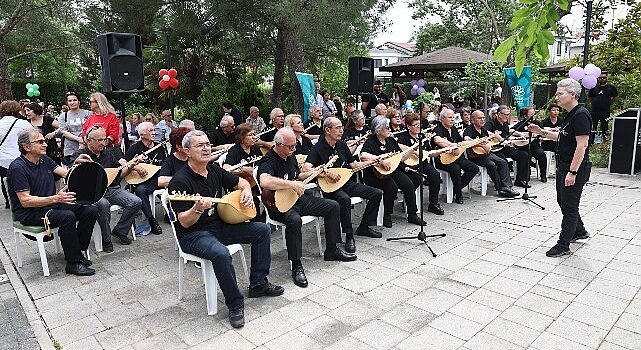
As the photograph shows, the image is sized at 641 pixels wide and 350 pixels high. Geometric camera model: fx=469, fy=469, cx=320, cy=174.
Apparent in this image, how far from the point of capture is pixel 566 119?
4359mm

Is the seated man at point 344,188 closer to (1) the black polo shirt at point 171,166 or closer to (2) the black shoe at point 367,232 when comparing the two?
(2) the black shoe at point 367,232

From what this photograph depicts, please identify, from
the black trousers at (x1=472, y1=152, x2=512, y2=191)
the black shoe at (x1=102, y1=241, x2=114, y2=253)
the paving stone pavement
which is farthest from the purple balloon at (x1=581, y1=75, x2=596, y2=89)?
the black shoe at (x1=102, y1=241, x2=114, y2=253)

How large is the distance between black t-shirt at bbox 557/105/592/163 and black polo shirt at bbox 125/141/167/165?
448cm

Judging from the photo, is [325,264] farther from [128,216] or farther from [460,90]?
[460,90]

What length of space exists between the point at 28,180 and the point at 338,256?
2.82 m

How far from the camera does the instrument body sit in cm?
416

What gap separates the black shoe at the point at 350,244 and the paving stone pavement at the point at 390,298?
4.7 inches

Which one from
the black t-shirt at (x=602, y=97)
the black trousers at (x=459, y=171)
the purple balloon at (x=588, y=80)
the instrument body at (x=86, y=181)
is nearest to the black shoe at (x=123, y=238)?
the instrument body at (x=86, y=181)

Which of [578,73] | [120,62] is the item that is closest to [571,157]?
[578,73]

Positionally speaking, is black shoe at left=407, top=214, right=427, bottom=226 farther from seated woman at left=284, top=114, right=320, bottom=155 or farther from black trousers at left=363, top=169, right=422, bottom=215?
seated woman at left=284, top=114, right=320, bottom=155

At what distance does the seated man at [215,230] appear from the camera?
3.31 meters

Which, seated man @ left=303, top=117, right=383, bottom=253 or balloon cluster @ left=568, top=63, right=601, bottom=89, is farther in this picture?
balloon cluster @ left=568, top=63, right=601, bottom=89

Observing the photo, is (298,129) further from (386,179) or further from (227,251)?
(227,251)

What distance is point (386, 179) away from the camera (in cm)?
552
